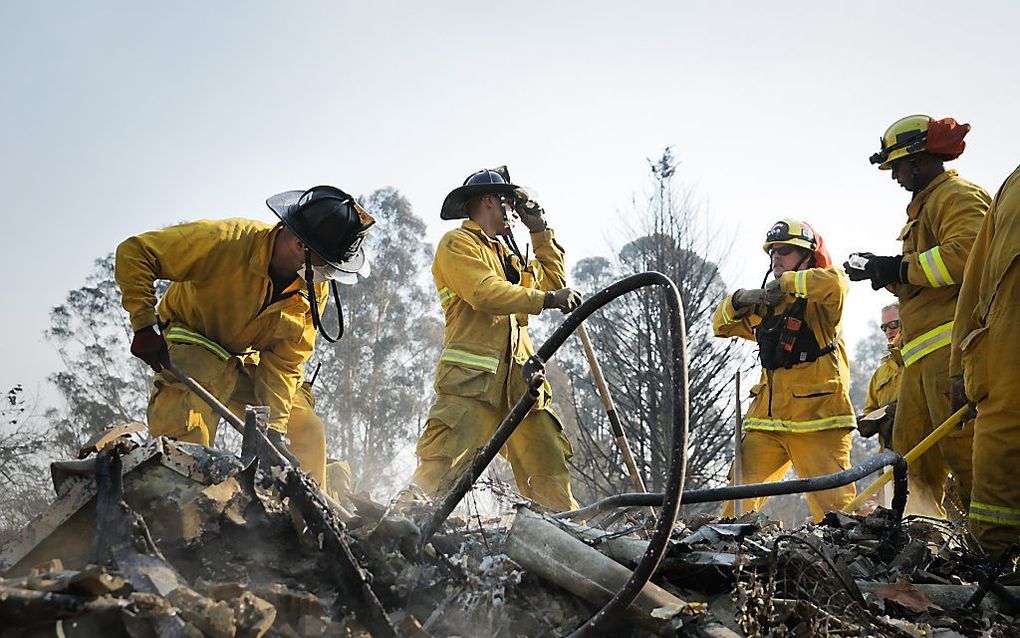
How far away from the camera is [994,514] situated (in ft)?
9.56

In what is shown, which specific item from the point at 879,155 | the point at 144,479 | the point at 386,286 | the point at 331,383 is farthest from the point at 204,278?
the point at 386,286

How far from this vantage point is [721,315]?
19.7 feet

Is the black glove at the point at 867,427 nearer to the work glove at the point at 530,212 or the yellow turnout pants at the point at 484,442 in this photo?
the yellow turnout pants at the point at 484,442

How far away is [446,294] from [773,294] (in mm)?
2628

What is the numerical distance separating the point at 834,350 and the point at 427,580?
14.3ft

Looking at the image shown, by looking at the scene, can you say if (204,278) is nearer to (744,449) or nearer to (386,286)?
(744,449)

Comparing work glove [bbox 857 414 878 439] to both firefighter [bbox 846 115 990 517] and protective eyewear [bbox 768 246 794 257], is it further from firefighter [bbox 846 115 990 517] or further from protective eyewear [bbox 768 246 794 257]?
protective eyewear [bbox 768 246 794 257]

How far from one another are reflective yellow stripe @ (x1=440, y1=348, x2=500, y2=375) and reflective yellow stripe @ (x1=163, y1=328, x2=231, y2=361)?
143 centimetres

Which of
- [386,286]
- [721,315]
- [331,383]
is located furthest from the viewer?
[386,286]

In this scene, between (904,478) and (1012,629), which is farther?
(904,478)

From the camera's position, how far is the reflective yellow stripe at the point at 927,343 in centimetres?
448

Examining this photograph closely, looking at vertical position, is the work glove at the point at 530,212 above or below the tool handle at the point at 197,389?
above

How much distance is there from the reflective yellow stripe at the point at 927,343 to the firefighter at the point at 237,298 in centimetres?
358

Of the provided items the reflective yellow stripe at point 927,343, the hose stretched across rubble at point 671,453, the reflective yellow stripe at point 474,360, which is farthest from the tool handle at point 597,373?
the hose stretched across rubble at point 671,453
